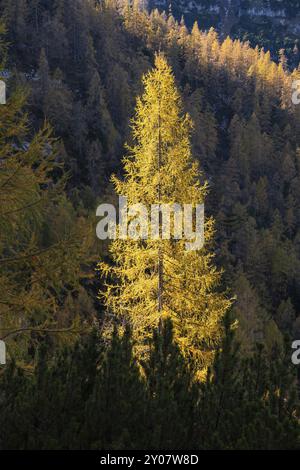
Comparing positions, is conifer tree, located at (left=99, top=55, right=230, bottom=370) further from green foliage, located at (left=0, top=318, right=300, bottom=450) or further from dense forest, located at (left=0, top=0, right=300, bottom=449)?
green foliage, located at (left=0, top=318, right=300, bottom=450)

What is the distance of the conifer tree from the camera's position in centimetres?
992

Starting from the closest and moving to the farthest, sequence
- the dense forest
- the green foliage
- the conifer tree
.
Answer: the green foliage, the dense forest, the conifer tree

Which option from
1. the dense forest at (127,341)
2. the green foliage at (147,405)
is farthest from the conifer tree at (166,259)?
the green foliage at (147,405)

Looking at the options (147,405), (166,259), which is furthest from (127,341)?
(166,259)

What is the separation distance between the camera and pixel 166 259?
32.4 feet

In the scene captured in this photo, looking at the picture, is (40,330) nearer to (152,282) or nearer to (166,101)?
(152,282)

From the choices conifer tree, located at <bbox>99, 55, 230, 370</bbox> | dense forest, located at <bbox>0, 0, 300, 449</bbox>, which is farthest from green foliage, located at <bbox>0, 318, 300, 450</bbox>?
conifer tree, located at <bbox>99, 55, 230, 370</bbox>

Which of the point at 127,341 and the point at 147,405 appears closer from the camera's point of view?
the point at 147,405

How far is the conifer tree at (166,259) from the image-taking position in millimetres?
9917

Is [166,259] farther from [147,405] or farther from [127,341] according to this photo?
[147,405]

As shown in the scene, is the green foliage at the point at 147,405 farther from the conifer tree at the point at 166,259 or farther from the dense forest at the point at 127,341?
the conifer tree at the point at 166,259

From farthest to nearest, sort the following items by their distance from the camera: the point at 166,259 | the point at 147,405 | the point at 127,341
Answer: the point at 166,259
the point at 127,341
the point at 147,405

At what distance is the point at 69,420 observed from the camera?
3.95 metres
